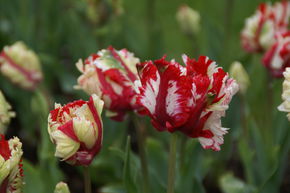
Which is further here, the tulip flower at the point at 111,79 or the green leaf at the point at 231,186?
the green leaf at the point at 231,186

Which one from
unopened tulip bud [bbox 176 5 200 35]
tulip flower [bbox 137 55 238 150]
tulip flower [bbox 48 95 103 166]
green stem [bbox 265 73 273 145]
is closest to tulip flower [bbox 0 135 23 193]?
tulip flower [bbox 48 95 103 166]

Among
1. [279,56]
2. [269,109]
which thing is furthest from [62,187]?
[269,109]

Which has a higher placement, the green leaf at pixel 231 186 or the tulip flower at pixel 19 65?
the tulip flower at pixel 19 65

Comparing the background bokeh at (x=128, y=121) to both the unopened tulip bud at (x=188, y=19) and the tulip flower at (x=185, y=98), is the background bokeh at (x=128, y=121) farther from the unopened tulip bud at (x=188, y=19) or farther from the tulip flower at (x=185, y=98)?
the tulip flower at (x=185, y=98)

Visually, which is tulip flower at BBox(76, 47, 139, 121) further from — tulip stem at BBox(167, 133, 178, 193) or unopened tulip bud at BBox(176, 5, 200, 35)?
unopened tulip bud at BBox(176, 5, 200, 35)

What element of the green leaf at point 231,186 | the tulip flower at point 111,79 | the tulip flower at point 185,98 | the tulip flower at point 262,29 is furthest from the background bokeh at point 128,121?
the tulip flower at point 185,98

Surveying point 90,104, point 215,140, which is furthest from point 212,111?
point 90,104
